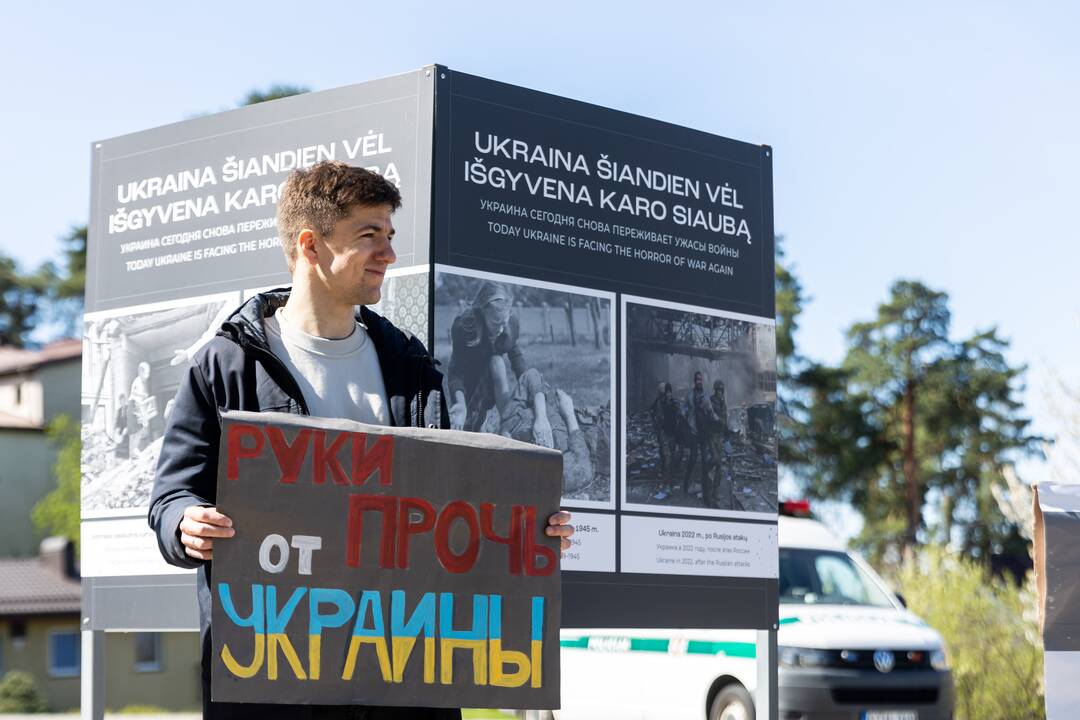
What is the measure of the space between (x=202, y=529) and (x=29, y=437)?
52.9m

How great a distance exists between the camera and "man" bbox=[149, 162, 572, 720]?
12.0 feet

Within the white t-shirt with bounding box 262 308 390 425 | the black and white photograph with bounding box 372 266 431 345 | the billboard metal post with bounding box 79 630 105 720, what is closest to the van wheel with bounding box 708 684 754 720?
the billboard metal post with bounding box 79 630 105 720

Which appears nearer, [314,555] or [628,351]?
[314,555]

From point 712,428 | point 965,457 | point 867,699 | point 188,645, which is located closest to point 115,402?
point 712,428

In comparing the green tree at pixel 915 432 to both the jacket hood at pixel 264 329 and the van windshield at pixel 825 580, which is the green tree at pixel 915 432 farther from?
the jacket hood at pixel 264 329

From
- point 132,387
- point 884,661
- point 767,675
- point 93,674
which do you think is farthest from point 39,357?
point 767,675

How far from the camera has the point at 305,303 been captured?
3871mm

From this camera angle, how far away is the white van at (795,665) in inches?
471

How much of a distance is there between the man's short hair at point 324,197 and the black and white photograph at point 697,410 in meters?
3.79

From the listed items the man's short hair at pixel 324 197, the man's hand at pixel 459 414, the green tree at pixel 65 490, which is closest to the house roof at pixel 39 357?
the green tree at pixel 65 490

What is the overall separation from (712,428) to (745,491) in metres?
0.39

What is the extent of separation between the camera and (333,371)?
152 inches

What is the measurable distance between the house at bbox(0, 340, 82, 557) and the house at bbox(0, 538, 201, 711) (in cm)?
734

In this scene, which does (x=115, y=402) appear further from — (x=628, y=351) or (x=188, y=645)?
(x=188, y=645)
